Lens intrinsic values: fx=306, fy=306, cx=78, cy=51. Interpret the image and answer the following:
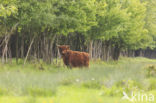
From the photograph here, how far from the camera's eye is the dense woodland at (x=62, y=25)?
2184 centimetres

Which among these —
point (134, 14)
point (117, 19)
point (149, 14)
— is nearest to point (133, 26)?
point (134, 14)

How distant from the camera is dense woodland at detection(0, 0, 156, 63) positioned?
21844mm

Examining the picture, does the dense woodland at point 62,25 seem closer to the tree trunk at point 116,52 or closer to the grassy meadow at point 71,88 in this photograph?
the tree trunk at point 116,52

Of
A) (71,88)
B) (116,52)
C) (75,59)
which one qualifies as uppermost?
(71,88)

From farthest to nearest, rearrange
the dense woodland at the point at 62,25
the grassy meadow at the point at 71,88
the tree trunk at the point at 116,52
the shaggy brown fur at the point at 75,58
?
the tree trunk at the point at 116,52 → the dense woodland at the point at 62,25 → the shaggy brown fur at the point at 75,58 → the grassy meadow at the point at 71,88

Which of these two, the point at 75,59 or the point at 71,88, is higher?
the point at 71,88

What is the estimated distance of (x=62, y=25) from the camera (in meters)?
24.7

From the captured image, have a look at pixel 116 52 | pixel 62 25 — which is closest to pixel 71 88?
pixel 62 25

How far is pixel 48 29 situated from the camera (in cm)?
2727

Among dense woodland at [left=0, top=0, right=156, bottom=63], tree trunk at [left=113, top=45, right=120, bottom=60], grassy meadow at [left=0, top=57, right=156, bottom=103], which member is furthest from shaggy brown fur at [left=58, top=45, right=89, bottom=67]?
tree trunk at [left=113, top=45, right=120, bottom=60]

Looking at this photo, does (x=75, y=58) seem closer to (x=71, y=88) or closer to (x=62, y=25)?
(x=62, y=25)

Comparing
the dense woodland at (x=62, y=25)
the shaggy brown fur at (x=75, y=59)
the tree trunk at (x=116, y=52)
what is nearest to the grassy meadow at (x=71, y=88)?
the dense woodland at (x=62, y=25)

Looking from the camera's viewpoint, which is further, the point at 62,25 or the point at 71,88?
the point at 62,25

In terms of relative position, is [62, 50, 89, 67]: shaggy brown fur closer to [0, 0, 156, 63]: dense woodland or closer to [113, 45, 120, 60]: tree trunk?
[0, 0, 156, 63]: dense woodland
